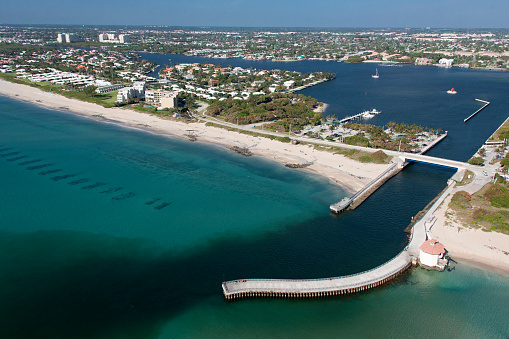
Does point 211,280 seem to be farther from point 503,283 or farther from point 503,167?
point 503,167

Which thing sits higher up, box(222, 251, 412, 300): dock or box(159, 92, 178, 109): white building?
box(159, 92, 178, 109): white building

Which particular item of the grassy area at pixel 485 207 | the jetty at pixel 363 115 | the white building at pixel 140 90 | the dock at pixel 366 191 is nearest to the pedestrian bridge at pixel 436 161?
the dock at pixel 366 191

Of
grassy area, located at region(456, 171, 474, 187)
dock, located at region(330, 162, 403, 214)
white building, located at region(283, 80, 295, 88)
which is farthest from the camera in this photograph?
white building, located at region(283, 80, 295, 88)

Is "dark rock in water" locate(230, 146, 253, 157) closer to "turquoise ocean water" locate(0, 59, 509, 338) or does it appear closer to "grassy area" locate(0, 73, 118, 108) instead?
"turquoise ocean water" locate(0, 59, 509, 338)

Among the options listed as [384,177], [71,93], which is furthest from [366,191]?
[71,93]

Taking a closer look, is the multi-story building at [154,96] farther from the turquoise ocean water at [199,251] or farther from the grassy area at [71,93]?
the turquoise ocean water at [199,251]

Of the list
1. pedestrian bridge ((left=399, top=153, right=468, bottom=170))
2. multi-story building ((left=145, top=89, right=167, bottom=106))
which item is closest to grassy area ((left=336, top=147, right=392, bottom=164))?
pedestrian bridge ((left=399, top=153, right=468, bottom=170))
